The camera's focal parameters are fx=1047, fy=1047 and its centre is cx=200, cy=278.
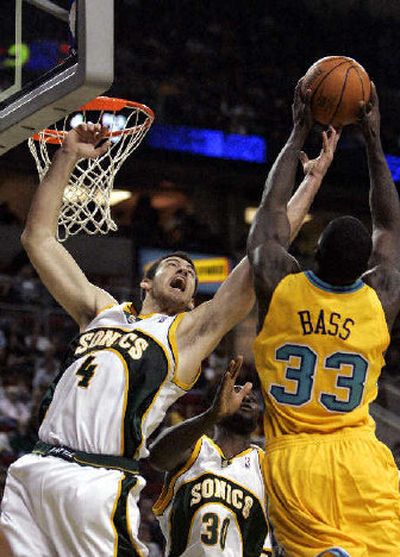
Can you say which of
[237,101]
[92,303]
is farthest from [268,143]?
[92,303]

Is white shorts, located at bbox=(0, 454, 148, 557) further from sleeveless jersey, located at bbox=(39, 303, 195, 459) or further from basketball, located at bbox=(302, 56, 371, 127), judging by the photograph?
basketball, located at bbox=(302, 56, 371, 127)

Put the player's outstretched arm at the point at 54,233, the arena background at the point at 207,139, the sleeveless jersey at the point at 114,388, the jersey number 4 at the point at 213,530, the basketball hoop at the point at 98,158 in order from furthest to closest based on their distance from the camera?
the arena background at the point at 207,139 < the basketball hoop at the point at 98,158 < the jersey number 4 at the point at 213,530 < the player's outstretched arm at the point at 54,233 < the sleeveless jersey at the point at 114,388

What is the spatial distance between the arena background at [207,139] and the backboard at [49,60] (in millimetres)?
8142

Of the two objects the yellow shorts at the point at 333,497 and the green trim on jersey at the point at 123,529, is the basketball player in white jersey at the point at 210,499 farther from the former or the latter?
the yellow shorts at the point at 333,497

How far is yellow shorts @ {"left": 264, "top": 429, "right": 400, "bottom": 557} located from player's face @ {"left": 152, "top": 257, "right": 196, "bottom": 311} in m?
1.25

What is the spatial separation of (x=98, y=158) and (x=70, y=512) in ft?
7.00

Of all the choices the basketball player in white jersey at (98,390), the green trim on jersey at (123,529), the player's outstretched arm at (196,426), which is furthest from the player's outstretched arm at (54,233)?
the green trim on jersey at (123,529)

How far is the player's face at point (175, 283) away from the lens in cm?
468

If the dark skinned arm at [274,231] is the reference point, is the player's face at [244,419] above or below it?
below

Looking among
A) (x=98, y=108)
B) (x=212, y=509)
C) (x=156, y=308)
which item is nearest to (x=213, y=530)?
(x=212, y=509)

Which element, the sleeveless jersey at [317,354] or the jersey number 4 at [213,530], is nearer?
the sleeveless jersey at [317,354]

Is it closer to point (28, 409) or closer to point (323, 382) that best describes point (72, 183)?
point (323, 382)

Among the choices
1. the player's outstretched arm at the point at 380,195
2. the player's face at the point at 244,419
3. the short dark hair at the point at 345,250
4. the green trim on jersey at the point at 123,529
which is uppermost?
the player's outstretched arm at the point at 380,195

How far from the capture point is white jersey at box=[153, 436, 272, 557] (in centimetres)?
513
